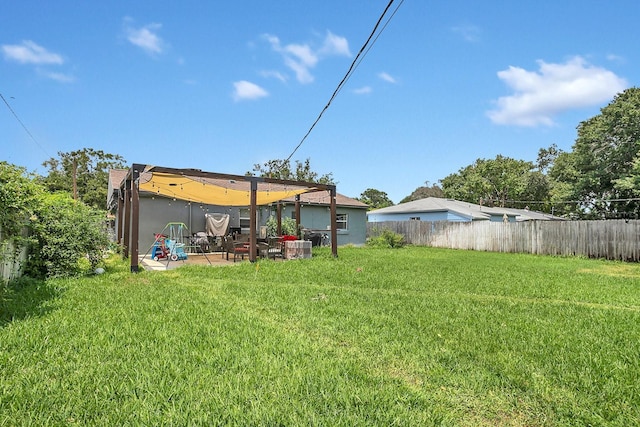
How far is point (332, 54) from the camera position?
8727 mm

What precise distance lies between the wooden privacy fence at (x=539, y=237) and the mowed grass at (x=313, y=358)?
9.08m

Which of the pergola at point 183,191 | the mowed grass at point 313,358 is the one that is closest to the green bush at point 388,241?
the pergola at point 183,191

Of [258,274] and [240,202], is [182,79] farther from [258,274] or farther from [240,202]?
[258,274]

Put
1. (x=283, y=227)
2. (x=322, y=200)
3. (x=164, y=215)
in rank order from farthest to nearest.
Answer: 1. (x=322, y=200)
2. (x=283, y=227)
3. (x=164, y=215)

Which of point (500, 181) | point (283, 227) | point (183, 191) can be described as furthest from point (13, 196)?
point (500, 181)

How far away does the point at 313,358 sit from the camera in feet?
10.5

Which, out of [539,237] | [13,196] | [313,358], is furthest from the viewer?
[539,237]

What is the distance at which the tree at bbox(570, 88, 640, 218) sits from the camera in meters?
19.3

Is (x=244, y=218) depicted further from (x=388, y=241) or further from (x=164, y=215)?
(x=388, y=241)

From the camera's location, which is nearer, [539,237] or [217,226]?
[217,226]

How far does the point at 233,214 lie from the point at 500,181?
96.8 ft

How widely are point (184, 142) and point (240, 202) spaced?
654 centimetres

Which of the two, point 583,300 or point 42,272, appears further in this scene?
point 42,272

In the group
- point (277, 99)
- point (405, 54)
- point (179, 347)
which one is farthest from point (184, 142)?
point (179, 347)
